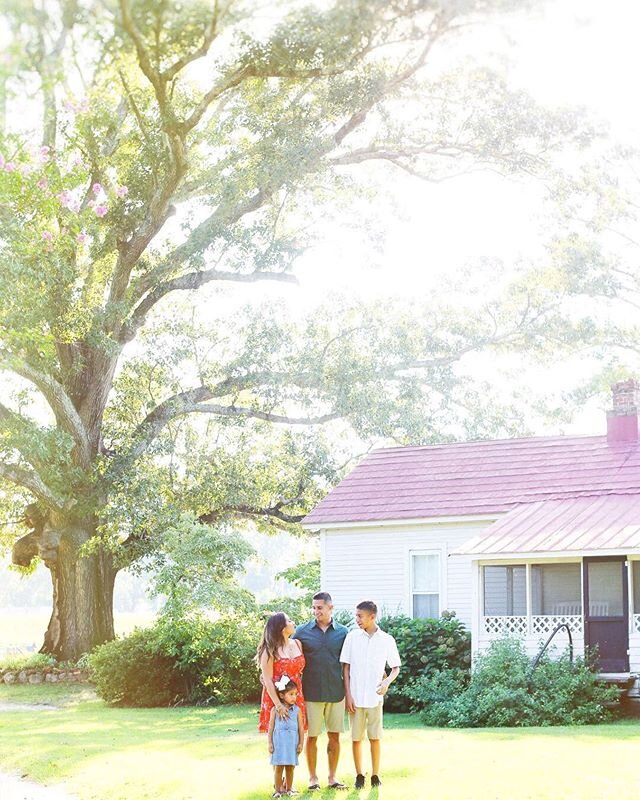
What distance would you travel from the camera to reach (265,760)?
14742mm

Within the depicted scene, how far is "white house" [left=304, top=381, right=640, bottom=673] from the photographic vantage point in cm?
2252

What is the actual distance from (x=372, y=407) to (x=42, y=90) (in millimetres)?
23071

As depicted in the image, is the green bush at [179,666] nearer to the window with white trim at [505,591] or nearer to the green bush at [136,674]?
the green bush at [136,674]

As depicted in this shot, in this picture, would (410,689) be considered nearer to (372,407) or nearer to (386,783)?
(386,783)

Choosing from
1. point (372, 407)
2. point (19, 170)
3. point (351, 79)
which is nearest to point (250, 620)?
point (372, 407)

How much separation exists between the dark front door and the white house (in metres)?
0.02

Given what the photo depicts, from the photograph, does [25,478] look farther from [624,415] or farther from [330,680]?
[330,680]

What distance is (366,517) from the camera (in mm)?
27047

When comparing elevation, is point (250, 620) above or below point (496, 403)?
below

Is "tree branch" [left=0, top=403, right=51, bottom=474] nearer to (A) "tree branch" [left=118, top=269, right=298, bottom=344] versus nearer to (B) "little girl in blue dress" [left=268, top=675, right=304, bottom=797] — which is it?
(A) "tree branch" [left=118, top=269, right=298, bottom=344]

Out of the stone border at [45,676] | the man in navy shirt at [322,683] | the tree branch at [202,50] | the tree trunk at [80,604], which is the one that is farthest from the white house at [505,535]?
the tree branch at [202,50]

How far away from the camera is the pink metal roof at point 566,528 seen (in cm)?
2195

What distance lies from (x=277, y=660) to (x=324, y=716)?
0.88 m

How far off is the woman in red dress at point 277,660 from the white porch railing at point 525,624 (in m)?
11.2
